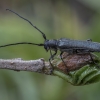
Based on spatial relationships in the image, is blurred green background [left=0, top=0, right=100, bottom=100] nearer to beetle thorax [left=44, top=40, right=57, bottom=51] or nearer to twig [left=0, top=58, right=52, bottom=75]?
beetle thorax [left=44, top=40, right=57, bottom=51]

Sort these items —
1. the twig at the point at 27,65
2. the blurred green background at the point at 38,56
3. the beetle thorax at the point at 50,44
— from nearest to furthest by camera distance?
the twig at the point at 27,65
the beetle thorax at the point at 50,44
the blurred green background at the point at 38,56

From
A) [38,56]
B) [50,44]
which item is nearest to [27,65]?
[50,44]

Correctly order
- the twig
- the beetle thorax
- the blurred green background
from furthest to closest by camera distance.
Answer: the blurred green background
the beetle thorax
the twig

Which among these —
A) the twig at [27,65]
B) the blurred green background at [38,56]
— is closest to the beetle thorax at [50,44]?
the blurred green background at [38,56]

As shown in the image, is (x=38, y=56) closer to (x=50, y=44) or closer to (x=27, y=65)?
(x=50, y=44)

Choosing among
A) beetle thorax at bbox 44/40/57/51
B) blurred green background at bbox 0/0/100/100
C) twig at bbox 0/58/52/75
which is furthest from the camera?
blurred green background at bbox 0/0/100/100

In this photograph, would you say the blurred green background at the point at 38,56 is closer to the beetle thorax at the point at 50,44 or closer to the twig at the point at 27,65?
the beetle thorax at the point at 50,44

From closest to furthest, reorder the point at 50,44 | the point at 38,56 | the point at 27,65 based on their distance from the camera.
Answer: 1. the point at 27,65
2. the point at 50,44
3. the point at 38,56

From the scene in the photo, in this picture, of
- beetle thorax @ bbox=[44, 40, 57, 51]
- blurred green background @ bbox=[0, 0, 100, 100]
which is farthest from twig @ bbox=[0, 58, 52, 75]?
blurred green background @ bbox=[0, 0, 100, 100]
